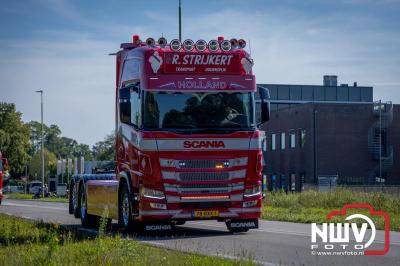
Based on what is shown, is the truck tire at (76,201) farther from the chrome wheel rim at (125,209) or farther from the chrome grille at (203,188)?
the chrome grille at (203,188)

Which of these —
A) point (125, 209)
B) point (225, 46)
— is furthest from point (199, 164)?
point (225, 46)

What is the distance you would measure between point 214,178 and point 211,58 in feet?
8.78

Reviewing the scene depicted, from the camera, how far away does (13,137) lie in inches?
4301

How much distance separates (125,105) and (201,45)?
215 centimetres

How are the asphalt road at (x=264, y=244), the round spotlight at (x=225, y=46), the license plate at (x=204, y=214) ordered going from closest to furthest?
the asphalt road at (x=264, y=244) < the license plate at (x=204, y=214) < the round spotlight at (x=225, y=46)

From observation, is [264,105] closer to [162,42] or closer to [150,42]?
[162,42]

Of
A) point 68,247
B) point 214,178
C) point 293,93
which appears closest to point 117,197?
point 214,178

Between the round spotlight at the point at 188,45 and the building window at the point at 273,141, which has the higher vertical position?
the round spotlight at the point at 188,45

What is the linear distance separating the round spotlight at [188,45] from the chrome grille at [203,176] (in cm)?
281

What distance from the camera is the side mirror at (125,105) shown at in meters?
17.5

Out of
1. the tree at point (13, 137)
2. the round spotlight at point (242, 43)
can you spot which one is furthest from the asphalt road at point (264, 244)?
the tree at point (13, 137)

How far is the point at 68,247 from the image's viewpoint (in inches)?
523

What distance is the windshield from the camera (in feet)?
55.9

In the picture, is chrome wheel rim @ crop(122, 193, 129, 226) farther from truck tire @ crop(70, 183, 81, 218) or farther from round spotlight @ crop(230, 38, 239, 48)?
truck tire @ crop(70, 183, 81, 218)
